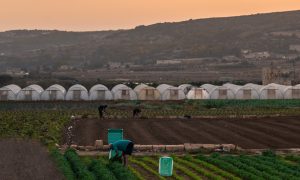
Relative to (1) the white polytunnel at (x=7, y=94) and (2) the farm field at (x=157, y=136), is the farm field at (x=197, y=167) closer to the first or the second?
(2) the farm field at (x=157, y=136)

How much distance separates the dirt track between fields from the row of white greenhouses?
78.2 feet

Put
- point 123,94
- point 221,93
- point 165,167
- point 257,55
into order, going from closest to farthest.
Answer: point 165,167 < point 123,94 < point 221,93 < point 257,55

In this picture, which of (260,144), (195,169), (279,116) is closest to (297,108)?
(279,116)

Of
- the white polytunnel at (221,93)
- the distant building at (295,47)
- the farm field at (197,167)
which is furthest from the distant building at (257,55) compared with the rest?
the farm field at (197,167)

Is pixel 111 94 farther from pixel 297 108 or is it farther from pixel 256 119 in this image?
pixel 256 119

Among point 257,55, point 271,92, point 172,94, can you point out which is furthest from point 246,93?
point 257,55

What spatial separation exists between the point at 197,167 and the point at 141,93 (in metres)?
47.1

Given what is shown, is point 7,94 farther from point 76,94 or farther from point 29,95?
point 76,94

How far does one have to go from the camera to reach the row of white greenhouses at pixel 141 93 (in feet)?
226

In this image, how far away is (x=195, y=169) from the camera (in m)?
22.8

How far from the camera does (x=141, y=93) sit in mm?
70188

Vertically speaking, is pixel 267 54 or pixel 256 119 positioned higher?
pixel 267 54

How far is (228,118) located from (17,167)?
1098 inches

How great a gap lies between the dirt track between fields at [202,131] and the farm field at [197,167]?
5.84m
